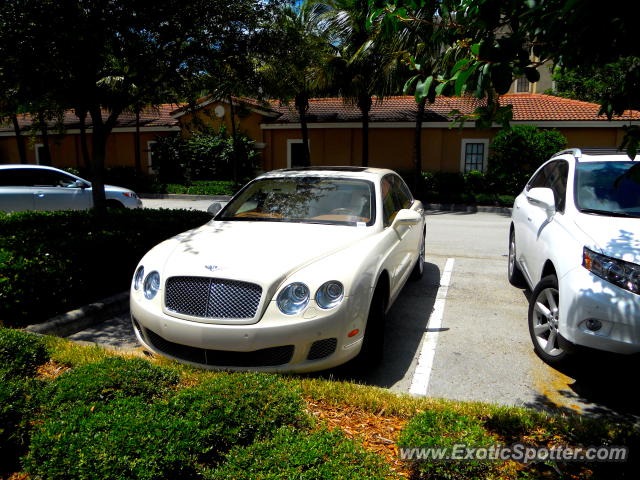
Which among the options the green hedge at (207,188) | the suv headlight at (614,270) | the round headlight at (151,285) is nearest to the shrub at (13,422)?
the round headlight at (151,285)

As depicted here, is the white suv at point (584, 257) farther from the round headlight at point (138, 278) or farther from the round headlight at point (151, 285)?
the round headlight at point (138, 278)

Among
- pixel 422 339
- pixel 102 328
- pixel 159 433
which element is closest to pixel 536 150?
pixel 422 339

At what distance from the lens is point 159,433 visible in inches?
95.0

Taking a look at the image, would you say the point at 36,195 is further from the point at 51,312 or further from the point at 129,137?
the point at 129,137

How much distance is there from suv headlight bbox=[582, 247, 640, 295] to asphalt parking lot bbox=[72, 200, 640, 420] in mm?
502

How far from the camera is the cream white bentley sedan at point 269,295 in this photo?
11.4 feet

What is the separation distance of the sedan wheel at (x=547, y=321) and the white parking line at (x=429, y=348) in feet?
2.98

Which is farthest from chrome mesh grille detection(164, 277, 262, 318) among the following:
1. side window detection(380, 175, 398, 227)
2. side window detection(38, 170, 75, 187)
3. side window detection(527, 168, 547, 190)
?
side window detection(38, 170, 75, 187)

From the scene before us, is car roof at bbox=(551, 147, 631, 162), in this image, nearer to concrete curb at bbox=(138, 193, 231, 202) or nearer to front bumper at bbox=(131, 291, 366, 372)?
front bumper at bbox=(131, 291, 366, 372)

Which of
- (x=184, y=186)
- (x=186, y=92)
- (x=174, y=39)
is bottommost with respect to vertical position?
(x=184, y=186)

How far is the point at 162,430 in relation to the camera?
8.06ft

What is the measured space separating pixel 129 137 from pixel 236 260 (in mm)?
26765

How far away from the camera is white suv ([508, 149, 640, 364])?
132 inches

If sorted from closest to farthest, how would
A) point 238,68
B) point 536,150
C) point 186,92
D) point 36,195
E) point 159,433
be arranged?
point 159,433 < point 238,68 < point 186,92 < point 36,195 < point 536,150
